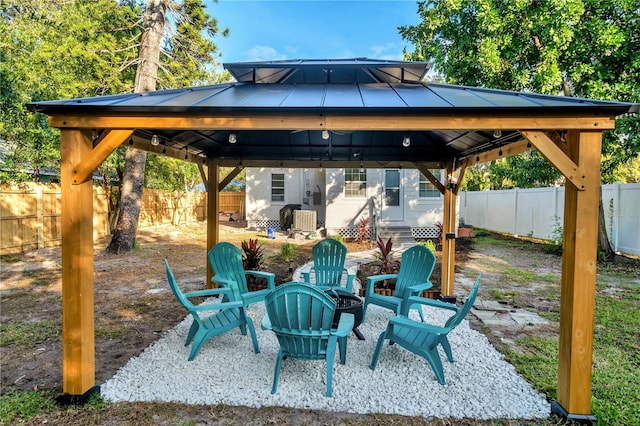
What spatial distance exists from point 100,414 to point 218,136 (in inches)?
149

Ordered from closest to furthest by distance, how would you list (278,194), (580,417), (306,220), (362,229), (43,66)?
(580,417) → (43,66) → (362,229) → (306,220) → (278,194)

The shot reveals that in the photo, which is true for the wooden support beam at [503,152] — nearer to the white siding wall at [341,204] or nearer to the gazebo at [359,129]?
the gazebo at [359,129]

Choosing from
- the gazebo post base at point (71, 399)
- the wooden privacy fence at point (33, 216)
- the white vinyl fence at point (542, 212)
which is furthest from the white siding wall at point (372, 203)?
the gazebo post base at point (71, 399)

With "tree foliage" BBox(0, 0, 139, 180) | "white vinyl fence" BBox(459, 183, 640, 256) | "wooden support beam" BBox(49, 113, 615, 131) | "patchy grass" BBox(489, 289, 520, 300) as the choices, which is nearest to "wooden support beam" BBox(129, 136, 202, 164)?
"wooden support beam" BBox(49, 113, 615, 131)

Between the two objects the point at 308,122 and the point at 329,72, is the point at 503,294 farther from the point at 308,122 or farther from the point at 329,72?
the point at 308,122

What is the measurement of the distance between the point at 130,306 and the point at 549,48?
9.66 meters

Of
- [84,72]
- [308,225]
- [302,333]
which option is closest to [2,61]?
[84,72]

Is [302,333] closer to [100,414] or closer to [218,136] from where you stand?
[100,414]

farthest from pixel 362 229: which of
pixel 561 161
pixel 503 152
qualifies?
pixel 561 161

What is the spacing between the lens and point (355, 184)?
12.6 metres

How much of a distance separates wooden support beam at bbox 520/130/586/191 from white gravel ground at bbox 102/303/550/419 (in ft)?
6.29

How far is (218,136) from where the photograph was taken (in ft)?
17.1

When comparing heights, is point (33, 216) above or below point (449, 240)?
above

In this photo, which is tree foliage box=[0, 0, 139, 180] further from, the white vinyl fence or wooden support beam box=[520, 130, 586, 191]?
the white vinyl fence
